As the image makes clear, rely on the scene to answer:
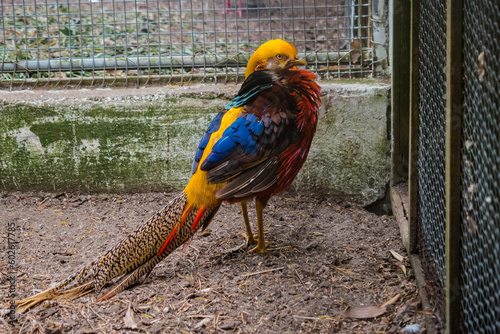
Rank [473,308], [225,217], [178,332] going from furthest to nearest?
[225,217]
[178,332]
[473,308]

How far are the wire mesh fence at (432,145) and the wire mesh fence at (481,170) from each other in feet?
1.17

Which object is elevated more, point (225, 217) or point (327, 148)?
point (327, 148)

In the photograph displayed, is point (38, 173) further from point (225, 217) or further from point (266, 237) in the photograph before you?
point (266, 237)

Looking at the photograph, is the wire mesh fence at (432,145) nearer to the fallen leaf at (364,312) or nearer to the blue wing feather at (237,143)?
the fallen leaf at (364,312)

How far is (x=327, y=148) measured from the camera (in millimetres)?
3727

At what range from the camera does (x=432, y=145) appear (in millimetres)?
2330

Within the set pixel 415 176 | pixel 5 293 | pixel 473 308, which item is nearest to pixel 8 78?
pixel 5 293

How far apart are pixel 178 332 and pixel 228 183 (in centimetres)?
84

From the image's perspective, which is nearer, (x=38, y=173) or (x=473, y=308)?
(x=473, y=308)

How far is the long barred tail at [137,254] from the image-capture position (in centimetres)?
264

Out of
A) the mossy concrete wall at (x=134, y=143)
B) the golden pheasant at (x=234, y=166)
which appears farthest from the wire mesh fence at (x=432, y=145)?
the mossy concrete wall at (x=134, y=143)

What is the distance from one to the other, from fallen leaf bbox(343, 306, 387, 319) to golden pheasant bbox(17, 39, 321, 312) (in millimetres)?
811

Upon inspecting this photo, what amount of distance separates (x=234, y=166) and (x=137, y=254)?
68 centimetres

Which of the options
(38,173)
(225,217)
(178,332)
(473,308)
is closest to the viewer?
(473,308)
